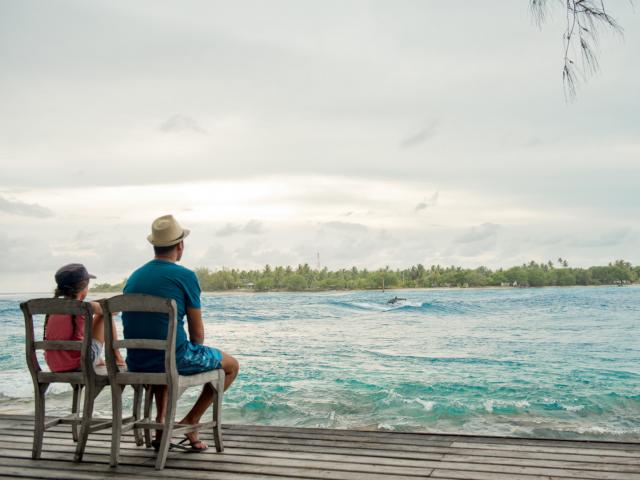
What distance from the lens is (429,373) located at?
18609mm

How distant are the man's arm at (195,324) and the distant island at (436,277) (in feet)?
280

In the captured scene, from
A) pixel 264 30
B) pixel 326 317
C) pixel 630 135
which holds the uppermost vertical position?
pixel 630 135

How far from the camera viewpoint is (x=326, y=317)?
46.5 meters

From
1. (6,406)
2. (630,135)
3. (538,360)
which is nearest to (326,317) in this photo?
(538,360)

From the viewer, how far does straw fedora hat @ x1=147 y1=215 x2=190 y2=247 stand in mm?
3752

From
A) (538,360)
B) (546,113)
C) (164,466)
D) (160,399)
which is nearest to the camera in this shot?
(164,466)

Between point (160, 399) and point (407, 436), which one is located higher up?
point (160, 399)

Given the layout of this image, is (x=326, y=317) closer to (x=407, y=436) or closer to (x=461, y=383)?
(x=461, y=383)

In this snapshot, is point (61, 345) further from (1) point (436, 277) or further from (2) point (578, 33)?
(1) point (436, 277)

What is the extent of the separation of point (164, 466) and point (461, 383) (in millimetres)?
13092

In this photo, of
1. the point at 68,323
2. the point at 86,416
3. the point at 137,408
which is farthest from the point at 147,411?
the point at 68,323

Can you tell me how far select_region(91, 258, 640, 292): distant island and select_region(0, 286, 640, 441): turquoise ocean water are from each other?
4578 centimetres

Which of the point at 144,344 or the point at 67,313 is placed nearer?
the point at 144,344

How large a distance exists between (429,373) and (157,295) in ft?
51.7
